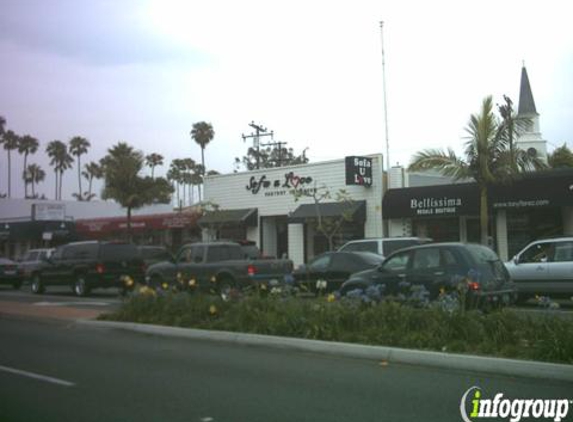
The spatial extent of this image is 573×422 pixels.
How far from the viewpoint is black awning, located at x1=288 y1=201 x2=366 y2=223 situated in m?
28.5

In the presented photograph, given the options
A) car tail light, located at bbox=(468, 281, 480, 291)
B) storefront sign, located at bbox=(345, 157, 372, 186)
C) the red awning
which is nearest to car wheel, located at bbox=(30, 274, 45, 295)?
the red awning

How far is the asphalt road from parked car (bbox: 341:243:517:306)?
150 inches

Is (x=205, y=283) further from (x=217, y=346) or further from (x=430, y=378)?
(x=430, y=378)

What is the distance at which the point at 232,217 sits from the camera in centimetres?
3312

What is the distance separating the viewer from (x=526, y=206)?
78.7 feet

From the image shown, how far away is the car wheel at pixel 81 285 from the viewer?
23.8 m

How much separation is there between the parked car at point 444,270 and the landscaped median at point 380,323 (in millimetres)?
1925

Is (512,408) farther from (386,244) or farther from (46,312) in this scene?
(386,244)

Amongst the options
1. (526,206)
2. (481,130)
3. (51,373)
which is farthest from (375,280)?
(526,206)

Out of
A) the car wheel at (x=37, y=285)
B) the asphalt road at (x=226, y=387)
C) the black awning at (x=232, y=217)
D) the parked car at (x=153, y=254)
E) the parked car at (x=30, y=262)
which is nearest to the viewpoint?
the asphalt road at (x=226, y=387)

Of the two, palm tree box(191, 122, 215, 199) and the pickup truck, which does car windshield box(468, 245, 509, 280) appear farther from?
palm tree box(191, 122, 215, 199)

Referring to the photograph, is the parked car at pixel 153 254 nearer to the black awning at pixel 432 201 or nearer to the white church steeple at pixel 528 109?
the black awning at pixel 432 201

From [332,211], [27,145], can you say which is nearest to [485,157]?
[332,211]

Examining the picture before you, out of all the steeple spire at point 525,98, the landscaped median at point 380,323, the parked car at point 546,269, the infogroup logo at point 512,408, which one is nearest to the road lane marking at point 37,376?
the landscaped median at point 380,323
